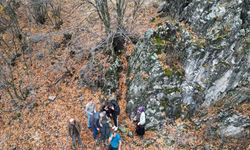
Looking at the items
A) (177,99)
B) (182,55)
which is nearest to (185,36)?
(182,55)

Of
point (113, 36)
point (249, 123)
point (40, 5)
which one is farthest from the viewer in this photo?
point (40, 5)

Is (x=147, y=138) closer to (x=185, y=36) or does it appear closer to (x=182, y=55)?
(x=182, y=55)

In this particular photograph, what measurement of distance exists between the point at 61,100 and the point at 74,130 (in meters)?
3.18

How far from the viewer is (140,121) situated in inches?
440

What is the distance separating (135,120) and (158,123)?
0.87 metres

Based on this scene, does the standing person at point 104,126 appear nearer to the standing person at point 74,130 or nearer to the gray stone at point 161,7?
the standing person at point 74,130

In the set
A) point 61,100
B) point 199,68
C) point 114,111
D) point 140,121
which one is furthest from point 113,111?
point 199,68

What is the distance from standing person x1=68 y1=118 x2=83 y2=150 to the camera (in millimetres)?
10625

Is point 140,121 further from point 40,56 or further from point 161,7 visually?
point 40,56

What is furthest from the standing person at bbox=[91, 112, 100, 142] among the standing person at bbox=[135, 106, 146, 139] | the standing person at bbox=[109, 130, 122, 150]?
the standing person at bbox=[135, 106, 146, 139]

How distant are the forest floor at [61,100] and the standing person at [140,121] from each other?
25 centimetres

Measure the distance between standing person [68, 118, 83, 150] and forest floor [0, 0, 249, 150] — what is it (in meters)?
0.45

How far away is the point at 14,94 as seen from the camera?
14.6m

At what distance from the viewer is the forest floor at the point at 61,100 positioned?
1148cm
